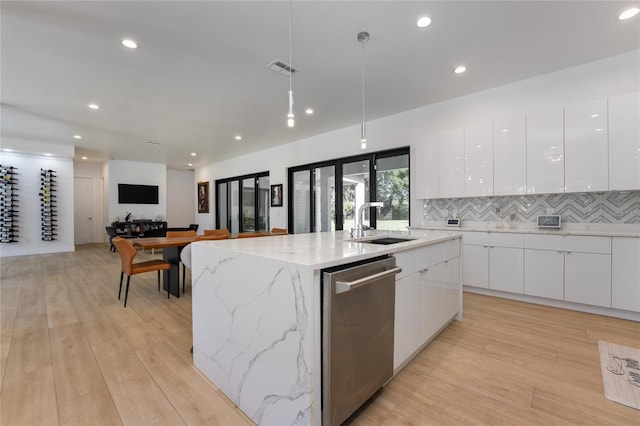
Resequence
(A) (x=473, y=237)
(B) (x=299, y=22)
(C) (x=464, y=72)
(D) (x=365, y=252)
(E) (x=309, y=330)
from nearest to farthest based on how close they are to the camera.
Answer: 1. (E) (x=309, y=330)
2. (D) (x=365, y=252)
3. (B) (x=299, y=22)
4. (C) (x=464, y=72)
5. (A) (x=473, y=237)

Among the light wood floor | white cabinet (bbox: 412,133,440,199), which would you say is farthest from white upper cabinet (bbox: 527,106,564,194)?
the light wood floor

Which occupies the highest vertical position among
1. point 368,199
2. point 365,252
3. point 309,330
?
point 368,199

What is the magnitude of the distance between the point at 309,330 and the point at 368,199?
13.9ft

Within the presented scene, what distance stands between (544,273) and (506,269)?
0.38 meters

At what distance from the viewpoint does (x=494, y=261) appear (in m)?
3.56

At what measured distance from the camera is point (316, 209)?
6.41 m

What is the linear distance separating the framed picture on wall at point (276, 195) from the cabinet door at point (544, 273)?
530 centimetres

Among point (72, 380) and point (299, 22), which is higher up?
point (299, 22)

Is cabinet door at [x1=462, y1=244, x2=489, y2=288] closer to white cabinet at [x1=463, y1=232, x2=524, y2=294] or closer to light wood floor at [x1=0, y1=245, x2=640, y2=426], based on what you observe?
white cabinet at [x1=463, y1=232, x2=524, y2=294]

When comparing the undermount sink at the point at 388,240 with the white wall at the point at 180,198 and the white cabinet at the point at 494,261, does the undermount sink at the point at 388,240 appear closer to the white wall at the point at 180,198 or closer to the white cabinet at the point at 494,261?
the white cabinet at the point at 494,261

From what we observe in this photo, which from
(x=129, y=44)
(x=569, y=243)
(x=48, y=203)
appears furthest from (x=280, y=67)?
(x=48, y=203)

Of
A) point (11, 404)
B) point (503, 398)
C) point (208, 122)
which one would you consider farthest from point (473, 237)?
point (208, 122)

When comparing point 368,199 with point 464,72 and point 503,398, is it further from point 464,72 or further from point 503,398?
point 503,398

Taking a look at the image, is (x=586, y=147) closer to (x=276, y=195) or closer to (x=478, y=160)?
(x=478, y=160)
